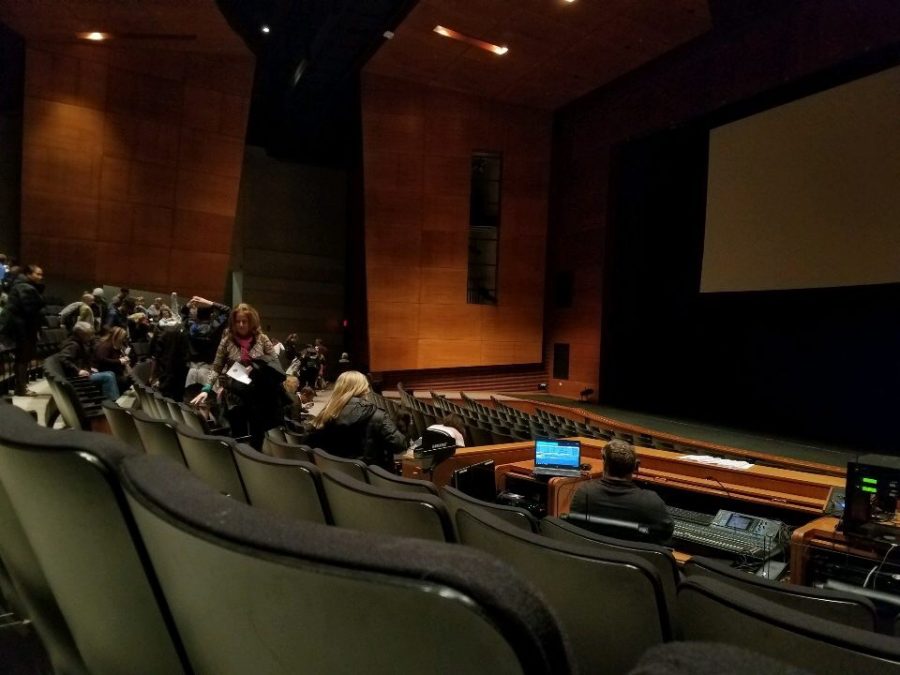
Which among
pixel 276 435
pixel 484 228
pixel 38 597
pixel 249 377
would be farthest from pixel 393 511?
pixel 484 228

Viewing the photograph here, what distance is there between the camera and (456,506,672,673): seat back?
45.9 inches

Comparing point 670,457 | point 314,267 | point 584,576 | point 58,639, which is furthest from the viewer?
point 314,267

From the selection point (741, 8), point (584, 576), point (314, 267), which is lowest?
point (584, 576)

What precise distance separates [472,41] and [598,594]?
10428 mm

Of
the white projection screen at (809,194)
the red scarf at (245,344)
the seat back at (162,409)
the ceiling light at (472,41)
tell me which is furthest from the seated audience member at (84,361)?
the white projection screen at (809,194)

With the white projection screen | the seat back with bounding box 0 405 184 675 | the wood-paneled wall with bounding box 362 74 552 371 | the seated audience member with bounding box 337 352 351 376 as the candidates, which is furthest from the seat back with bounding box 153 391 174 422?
the white projection screen

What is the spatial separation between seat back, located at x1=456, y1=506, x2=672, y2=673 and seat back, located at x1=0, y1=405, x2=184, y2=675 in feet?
2.19

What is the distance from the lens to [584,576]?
1.22 metres

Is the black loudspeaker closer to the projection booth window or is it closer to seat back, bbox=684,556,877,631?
the projection booth window

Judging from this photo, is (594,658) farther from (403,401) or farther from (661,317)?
(661,317)

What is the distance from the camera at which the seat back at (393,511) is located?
4.26ft

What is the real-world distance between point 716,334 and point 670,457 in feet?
26.1

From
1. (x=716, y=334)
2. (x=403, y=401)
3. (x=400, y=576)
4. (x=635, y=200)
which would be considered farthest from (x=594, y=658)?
(x=635, y=200)

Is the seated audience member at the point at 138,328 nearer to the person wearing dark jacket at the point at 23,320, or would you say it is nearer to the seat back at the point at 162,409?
the person wearing dark jacket at the point at 23,320
